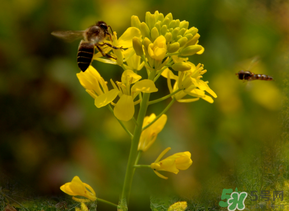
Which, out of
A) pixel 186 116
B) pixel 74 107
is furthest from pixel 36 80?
pixel 186 116

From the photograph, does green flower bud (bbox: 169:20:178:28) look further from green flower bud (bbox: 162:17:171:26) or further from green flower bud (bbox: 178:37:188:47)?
green flower bud (bbox: 178:37:188:47)

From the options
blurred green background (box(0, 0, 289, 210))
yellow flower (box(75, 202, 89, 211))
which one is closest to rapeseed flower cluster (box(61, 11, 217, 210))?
yellow flower (box(75, 202, 89, 211))

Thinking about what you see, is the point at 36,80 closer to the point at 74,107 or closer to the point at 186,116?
the point at 74,107

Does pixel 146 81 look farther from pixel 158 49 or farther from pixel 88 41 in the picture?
pixel 88 41

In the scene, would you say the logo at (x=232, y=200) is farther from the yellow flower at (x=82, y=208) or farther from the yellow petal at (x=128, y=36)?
the yellow petal at (x=128, y=36)

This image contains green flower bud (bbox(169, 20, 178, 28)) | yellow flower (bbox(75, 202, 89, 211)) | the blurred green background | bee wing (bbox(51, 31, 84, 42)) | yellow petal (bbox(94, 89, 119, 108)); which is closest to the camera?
yellow flower (bbox(75, 202, 89, 211))
